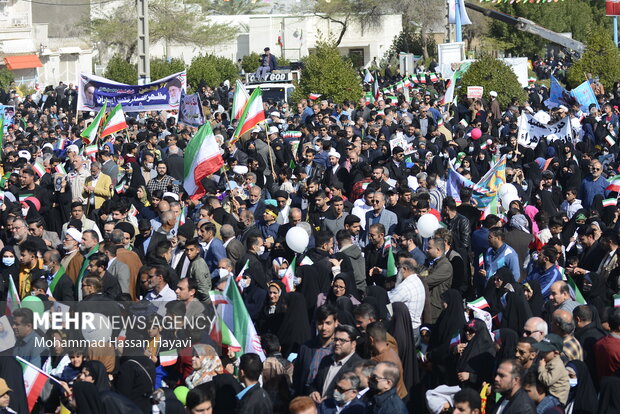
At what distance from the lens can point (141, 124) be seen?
21984 millimetres

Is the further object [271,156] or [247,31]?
[247,31]

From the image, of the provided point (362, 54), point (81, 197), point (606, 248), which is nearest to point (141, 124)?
point (81, 197)

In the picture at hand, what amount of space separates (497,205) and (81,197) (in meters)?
5.16

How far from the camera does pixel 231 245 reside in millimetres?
10742

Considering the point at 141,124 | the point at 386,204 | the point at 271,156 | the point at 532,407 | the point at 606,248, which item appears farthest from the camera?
the point at 141,124

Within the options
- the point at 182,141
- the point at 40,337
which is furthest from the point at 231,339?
the point at 182,141

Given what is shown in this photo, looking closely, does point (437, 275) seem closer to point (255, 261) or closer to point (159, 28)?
point (255, 261)

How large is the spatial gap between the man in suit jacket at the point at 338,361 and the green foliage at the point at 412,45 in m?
47.8

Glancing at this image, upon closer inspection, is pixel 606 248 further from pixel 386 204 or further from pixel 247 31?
pixel 247 31

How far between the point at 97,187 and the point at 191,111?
661cm

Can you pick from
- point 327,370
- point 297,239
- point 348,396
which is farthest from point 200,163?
point 348,396

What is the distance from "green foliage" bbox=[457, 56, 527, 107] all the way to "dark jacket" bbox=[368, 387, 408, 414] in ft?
64.7

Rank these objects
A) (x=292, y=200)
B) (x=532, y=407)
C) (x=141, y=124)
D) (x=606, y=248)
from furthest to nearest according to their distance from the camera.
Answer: (x=141, y=124)
(x=292, y=200)
(x=606, y=248)
(x=532, y=407)

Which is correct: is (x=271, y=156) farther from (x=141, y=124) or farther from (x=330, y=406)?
(x=330, y=406)
